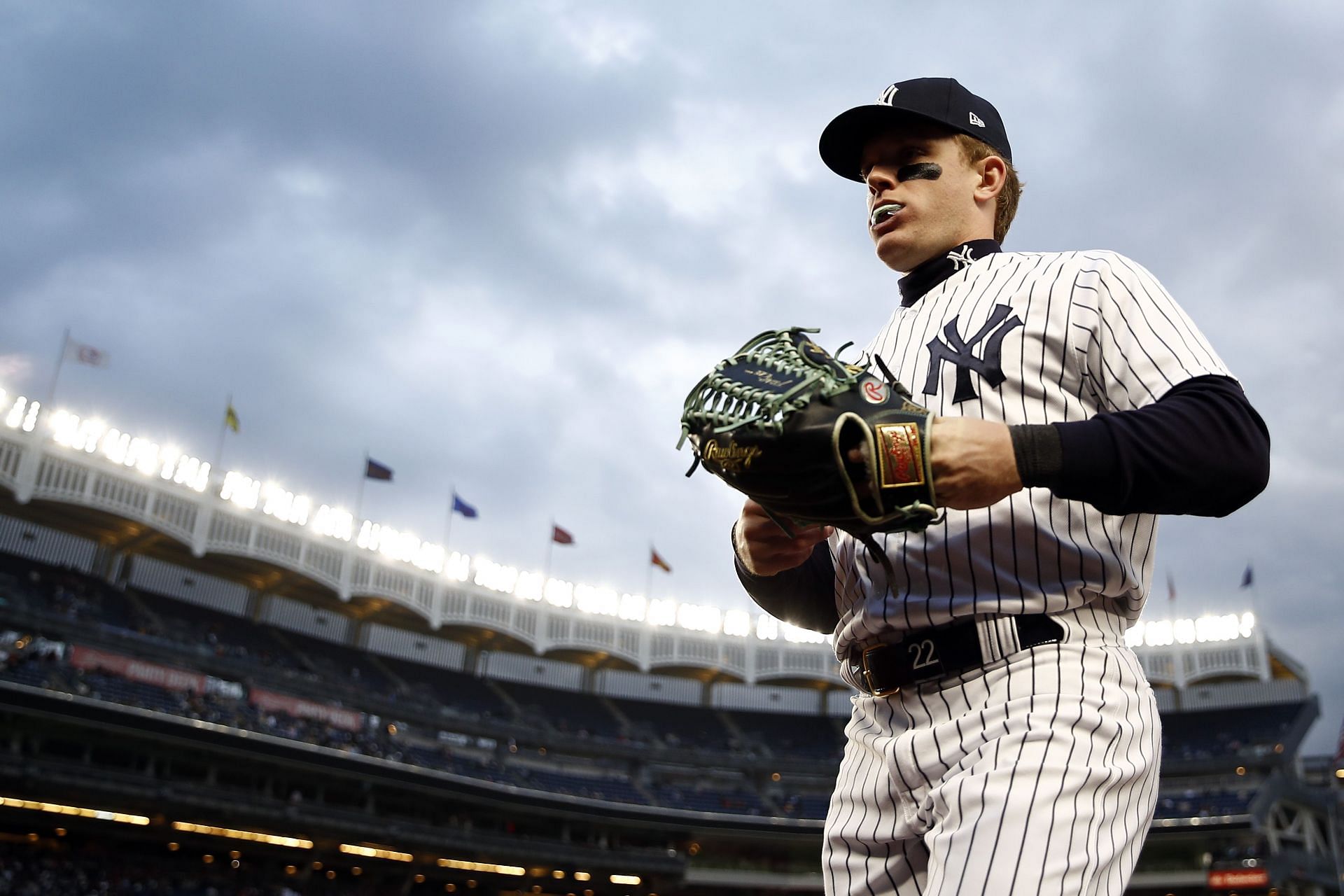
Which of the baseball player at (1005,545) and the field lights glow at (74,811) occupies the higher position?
the baseball player at (1005,545)

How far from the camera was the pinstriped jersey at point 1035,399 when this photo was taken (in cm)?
169

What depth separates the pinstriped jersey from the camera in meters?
1.69

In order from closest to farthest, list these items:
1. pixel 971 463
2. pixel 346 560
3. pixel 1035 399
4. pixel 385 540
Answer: pixel 971 463 < pixel 1035 399 < pixel 346 560 < pixel 385 540

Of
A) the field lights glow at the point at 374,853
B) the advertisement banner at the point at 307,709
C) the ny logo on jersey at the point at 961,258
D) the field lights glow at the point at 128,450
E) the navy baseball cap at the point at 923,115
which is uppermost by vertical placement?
the field lights glow at the point at 128,450

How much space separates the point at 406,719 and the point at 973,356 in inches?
1323

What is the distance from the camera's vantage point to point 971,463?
4.69ft

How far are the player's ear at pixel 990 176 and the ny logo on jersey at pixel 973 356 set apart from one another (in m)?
0.42

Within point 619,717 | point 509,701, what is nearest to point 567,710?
point 619,717

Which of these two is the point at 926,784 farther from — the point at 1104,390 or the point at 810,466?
the point at 1104,390

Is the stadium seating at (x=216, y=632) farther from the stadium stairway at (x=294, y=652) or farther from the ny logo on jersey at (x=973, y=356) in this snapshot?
the ny logo on jersey at (x=973, y=356)

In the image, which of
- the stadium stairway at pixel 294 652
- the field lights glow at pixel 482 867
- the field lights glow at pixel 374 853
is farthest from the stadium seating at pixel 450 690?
the field lights glow at pixel 374 853

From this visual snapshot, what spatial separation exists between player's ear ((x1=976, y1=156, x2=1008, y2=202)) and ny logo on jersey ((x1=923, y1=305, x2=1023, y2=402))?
0.42m

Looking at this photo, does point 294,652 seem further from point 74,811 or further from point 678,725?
point 678,725

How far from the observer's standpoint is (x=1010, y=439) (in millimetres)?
1459
